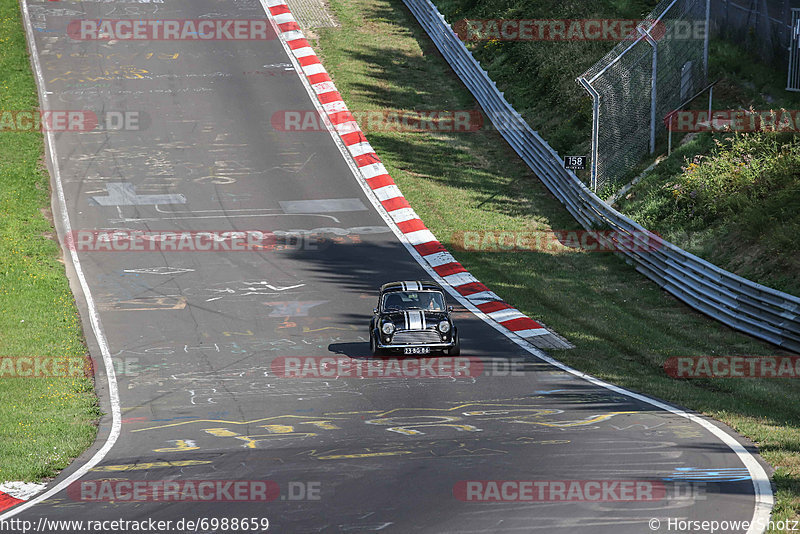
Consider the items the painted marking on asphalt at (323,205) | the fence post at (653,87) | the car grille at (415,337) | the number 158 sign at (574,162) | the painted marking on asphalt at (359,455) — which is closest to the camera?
the painted marking on asphalt at (359,455)

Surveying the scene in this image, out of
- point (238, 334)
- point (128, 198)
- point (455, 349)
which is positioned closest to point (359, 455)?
point (455, 349)

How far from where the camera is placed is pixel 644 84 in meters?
28.3

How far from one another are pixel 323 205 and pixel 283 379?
12.3 metres

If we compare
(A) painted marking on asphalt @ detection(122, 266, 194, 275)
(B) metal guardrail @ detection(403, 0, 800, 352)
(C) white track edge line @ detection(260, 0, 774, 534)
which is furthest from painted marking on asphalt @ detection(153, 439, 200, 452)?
(B) metal guardrail @ detection(403, 0, 800, 352)

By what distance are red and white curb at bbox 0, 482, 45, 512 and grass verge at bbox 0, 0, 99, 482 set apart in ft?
0.77

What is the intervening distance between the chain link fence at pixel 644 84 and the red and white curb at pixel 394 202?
5559 mm

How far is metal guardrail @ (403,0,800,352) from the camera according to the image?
19.9m

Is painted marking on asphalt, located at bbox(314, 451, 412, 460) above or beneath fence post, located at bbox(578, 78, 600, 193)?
beneath

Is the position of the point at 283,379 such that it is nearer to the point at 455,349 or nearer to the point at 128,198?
the point at 455,349

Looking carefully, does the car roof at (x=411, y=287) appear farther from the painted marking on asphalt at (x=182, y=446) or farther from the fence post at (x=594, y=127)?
the fence post at (x=594, y=127)

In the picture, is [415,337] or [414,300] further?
[414,300]

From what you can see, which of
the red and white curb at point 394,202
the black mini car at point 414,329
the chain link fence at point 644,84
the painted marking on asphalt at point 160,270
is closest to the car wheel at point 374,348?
the black mini car at point 414,329

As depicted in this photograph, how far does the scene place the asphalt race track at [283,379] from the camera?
1165 cm

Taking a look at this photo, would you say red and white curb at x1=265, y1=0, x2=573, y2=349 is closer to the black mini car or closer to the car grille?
the black mini car
